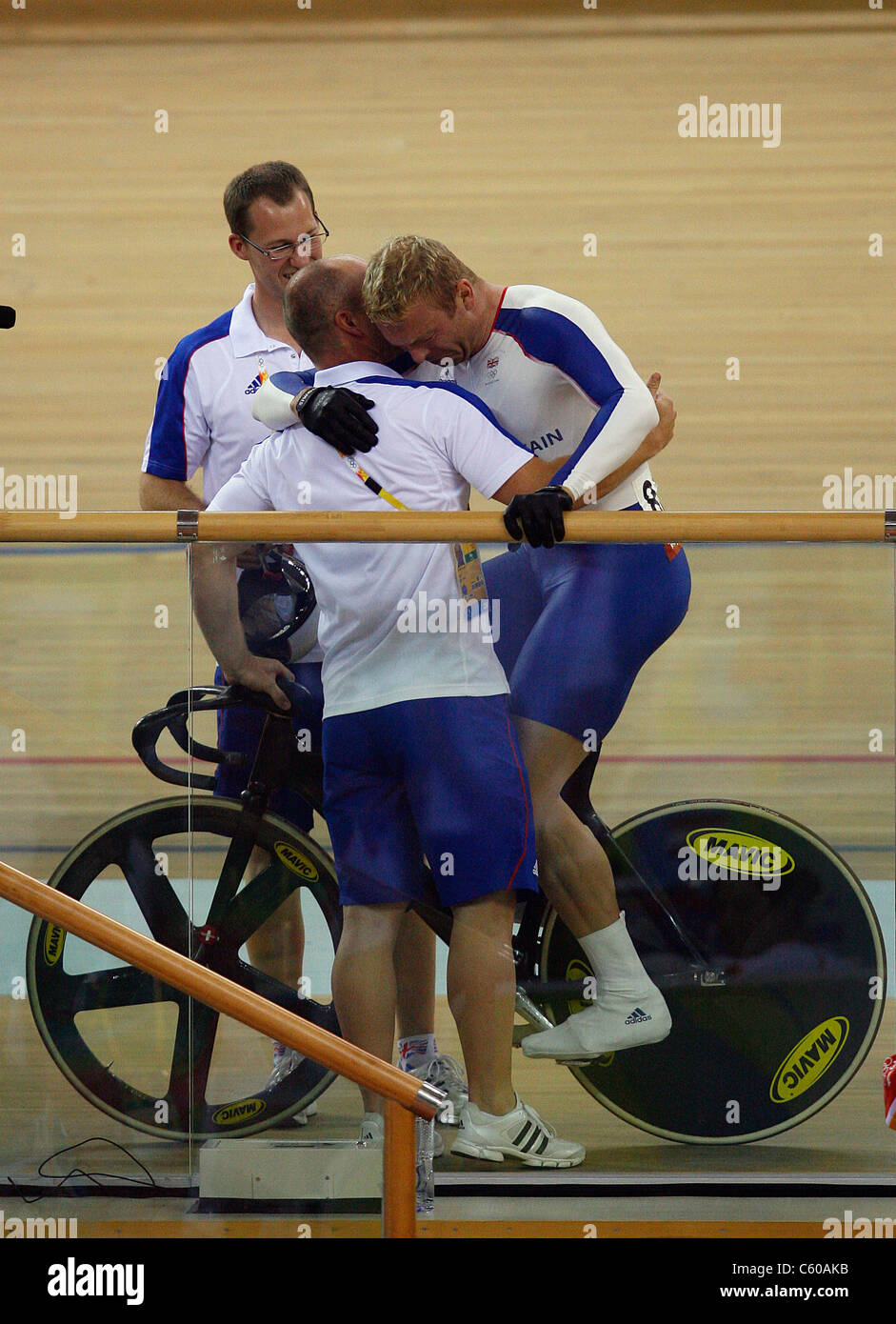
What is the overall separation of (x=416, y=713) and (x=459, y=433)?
417mm

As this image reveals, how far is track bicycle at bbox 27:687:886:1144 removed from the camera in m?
2.02

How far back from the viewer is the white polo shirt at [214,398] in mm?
2641

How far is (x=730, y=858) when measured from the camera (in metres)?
2.04

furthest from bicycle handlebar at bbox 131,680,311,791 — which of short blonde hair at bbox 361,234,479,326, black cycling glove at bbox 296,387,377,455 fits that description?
short blonde hair at bbox 361,234,479,326

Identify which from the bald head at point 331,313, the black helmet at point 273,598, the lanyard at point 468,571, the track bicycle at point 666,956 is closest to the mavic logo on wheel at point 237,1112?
the track bicycle at point 666,956

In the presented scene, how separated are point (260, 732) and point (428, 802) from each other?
0.91ft

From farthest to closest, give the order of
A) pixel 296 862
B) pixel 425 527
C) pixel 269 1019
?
pixel 296 862 → pixel 425 527 → pixel 269 1019

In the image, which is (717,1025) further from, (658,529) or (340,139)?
(340,139)

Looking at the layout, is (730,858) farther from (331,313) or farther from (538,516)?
(331,313)

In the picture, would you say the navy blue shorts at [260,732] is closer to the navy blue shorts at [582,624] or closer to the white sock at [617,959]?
the navy blue shorts at [582,624]

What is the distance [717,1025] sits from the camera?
2033 millimetres

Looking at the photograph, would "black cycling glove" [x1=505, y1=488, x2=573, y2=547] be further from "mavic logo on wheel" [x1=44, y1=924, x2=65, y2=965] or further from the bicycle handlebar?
"mavic logo on wheel" [x1=44, y1=924, x2=65, y2=965]

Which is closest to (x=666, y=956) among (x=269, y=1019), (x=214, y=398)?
(x=269, y=1019)

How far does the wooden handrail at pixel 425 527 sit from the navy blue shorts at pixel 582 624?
4 cm
